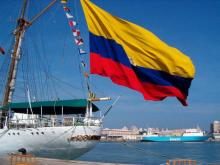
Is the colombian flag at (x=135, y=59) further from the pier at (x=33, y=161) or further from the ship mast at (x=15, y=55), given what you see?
the ship mast at (x=15, y=55)

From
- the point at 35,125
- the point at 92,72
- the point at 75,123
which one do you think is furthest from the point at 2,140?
the point at 92,72

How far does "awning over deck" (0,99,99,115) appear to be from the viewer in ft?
88.6

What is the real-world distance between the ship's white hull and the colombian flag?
1186cm

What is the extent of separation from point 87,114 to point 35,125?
4238 mm

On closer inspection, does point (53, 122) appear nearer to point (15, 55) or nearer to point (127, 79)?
point (15, 55)

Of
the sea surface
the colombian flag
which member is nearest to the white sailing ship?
the sea surface

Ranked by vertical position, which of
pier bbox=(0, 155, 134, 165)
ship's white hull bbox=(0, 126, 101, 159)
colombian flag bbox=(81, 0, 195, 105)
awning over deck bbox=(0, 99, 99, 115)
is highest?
colombian flag bbox=(81, 0, 195, 105)

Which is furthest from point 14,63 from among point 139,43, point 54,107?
point 139,43

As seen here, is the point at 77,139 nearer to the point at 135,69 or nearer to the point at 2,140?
the point at 2,140

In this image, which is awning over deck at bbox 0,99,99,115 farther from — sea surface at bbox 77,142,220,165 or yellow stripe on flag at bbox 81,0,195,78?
yellow stripe on flag at bbox 81,0,195,78

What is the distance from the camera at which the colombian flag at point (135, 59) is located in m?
13.9

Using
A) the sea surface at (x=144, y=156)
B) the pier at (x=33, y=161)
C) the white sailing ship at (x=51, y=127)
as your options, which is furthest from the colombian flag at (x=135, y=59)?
the white sailing ship at (x=51, y=127)

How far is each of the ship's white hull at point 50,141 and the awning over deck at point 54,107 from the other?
168 cm

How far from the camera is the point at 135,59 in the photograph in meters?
14.7
